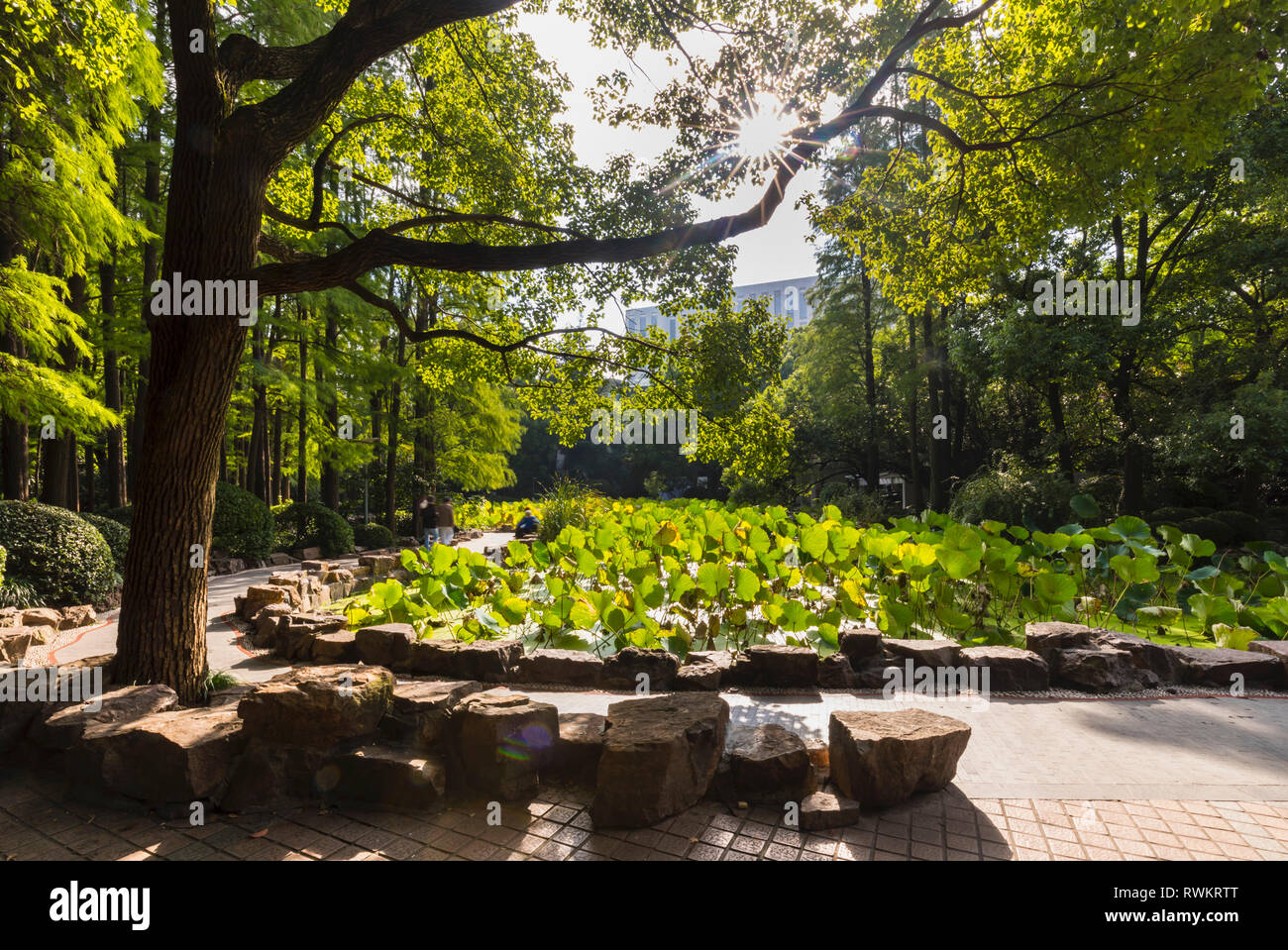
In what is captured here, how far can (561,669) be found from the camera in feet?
16.0

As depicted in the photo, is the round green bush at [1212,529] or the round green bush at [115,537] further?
the round green bush at [1212,529]

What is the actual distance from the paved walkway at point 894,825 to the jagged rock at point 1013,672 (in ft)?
3.59

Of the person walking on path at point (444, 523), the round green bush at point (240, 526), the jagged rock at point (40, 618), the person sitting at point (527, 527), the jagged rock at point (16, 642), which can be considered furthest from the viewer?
the person sitting at point (527, 527)

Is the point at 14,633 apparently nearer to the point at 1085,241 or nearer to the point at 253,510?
the point at 253,510

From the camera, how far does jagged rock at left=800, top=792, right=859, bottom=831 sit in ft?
8.84

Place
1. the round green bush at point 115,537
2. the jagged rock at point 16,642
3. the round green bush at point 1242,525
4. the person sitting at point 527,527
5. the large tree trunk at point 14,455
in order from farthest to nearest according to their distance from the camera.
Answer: the person sitting at point 527,527
the round green bush at point 1242,525
the large tree trunk at point 14,455
the round green bush at point 115,537
the jagged rock at point 16,642

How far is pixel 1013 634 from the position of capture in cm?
618

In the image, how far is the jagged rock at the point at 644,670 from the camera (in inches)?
187

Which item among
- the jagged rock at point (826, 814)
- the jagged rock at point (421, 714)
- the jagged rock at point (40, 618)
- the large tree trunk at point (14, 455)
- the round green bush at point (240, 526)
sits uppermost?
the large tree trunk at point (14, 455)

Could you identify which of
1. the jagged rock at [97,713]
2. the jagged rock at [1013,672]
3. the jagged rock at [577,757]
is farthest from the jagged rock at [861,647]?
the jagged rock at [97,713]

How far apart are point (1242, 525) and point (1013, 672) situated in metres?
12.3

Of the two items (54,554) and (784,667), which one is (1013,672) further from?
(54,554)

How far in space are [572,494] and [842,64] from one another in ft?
33.3

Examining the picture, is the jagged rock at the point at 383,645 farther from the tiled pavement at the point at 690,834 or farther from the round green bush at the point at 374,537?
the round green bush at the point at 374,537
